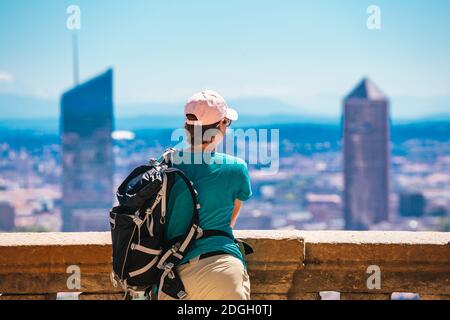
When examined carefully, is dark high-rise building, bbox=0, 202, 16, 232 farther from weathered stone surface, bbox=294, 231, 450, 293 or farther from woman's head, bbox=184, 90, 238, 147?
woman's head, bbox=184, 90, 238, 147

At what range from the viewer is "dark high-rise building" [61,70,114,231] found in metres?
122

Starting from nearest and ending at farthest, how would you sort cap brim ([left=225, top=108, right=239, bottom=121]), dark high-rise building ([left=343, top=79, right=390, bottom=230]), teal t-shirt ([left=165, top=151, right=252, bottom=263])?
1. teal t-shirt ([left=165, top=151, right=252, bottom=263])
2. cap brim ([left=225, top=108, right=239, bottom=121])
3. dark high-rise building ([left=343, top=79, right=390, bottom=230])

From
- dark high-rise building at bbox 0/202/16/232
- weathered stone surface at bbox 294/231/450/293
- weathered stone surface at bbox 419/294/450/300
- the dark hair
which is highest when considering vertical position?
the dark hair

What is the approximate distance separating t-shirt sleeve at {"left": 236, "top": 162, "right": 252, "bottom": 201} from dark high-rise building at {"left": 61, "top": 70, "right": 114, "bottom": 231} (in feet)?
379

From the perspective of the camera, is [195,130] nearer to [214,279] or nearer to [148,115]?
[214,279]

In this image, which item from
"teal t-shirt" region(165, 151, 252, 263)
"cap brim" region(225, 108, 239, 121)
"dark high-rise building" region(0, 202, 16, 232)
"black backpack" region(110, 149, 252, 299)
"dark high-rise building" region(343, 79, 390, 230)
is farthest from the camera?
"dark high-rise building" region(343, 79, 390, 230)

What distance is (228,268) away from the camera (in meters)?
2.82

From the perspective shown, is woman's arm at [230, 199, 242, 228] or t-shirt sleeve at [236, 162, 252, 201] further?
woman's arm at [230, 199, 242, 228]

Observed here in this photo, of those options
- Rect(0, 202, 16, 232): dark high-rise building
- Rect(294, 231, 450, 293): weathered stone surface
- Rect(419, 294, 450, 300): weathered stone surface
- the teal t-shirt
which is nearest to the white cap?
the teal t-shirt

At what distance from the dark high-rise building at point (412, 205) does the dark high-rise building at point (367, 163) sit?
10.1 ft

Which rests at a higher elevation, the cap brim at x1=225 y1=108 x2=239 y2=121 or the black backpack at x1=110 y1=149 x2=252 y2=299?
the cap brim at x1=225 y1=108 x2=239 y2=121

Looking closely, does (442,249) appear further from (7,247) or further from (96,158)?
(96,158)

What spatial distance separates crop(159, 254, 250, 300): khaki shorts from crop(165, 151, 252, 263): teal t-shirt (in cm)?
4
